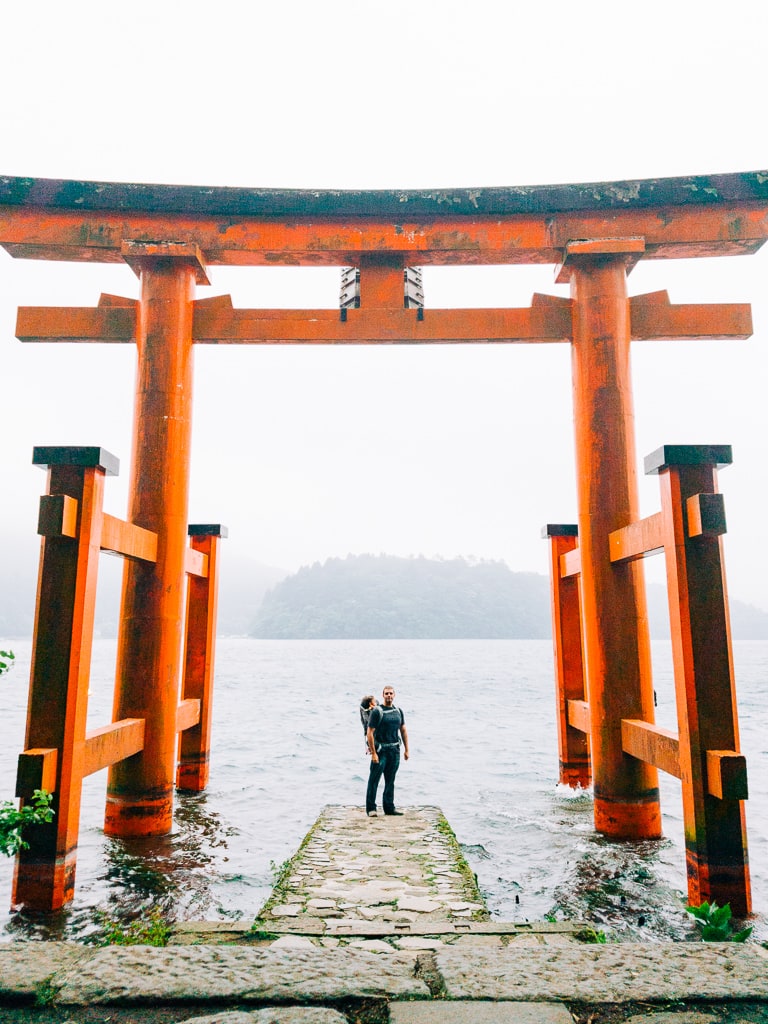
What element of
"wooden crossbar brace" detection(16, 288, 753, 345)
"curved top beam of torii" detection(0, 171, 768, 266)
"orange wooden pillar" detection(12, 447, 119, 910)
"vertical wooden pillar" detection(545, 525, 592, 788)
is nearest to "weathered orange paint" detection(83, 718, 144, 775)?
"orange wooden pillar" detection(12, 447, 119, 910)

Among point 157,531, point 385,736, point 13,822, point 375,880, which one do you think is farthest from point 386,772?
point 13,822

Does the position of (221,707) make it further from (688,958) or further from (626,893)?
(688,958)

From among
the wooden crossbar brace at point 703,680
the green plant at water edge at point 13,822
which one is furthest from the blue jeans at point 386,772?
the green plant at water edge at point 13,822

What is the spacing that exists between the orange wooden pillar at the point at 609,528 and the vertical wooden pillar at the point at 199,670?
5.25 metres

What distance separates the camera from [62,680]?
559 centimetres

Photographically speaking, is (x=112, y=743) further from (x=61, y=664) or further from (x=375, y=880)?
(x=375, y=880)

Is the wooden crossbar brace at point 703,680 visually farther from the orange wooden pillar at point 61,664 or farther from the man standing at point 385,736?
the orange wooden pillar at point 61,664

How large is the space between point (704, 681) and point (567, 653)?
4628 mm

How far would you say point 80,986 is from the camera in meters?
2.07

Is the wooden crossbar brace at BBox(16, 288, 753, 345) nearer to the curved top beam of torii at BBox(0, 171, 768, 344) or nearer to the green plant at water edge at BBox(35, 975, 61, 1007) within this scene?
the curved top beam of torii at BBox(0, 171, 768, 344)

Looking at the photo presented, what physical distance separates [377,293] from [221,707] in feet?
88.6

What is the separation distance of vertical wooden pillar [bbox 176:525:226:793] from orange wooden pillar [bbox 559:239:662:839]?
5249 millimetres

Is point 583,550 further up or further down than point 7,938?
further up

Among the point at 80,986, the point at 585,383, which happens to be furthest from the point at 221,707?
the point at 80,986
